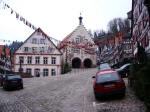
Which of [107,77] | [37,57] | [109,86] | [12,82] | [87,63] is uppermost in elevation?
[37,57]

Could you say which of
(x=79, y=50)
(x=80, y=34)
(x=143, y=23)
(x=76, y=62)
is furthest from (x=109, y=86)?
(x=76, y=62)

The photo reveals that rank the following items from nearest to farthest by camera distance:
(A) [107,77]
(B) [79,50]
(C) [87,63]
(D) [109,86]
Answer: (D) [109,86], (A) [107,77], (B) [79,50], (C) [87,63]

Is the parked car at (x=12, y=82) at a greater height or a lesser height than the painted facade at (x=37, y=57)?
lesser

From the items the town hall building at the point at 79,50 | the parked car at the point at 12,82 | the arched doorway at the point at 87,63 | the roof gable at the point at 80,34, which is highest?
the roof gable at the point at 80,34

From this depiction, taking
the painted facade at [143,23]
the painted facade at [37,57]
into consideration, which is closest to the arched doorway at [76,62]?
the painted facade at [37,57]

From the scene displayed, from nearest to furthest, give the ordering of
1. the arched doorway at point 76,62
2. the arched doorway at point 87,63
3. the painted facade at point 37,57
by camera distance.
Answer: the painted facade at point 37,57, the arched doorway at point 76,62, the arched doorway at point 87,63

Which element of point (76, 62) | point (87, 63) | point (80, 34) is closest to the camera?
point (80, 34)

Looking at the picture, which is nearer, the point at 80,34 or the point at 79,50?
the point at 79,50

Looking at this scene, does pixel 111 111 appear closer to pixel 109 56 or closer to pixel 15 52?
pixel 15 52

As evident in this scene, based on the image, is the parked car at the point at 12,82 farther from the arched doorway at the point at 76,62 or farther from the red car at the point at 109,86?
the arched doorway at the point at 76,62

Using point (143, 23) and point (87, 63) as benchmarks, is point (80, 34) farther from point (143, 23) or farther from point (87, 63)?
point (143, 23)

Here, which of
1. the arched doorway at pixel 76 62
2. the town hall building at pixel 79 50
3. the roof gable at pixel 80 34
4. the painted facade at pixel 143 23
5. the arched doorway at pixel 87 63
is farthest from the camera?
the arched doorway at pixel 87 63

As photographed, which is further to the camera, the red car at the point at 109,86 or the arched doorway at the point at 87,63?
the arched doorway at the point at 87,63

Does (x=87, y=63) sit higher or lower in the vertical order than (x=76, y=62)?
lower
